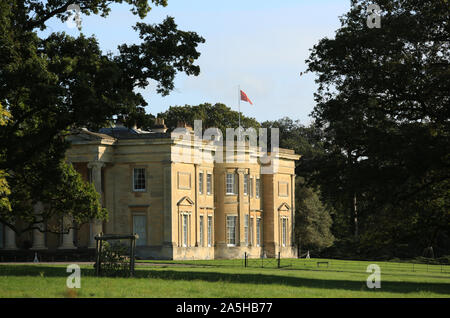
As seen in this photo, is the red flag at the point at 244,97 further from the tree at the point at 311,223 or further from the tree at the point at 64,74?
the tree at the point at 64,74

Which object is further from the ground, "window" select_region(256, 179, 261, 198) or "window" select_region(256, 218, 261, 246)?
"window" select_region(256, 179, 261, 198)

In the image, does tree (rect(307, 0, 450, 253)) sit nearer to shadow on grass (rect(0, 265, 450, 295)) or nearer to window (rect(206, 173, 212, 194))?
shadow on grass (rect(0, 265, 450, 295))

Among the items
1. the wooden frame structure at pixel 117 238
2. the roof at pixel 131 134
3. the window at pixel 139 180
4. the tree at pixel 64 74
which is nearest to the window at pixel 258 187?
the roof at pixel 131 134

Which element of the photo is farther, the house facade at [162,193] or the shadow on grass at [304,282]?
the house facade at [162,193]

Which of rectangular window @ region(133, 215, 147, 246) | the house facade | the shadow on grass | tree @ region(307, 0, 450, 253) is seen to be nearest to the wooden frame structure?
the shadow on grass

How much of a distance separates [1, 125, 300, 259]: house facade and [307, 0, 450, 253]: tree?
38610mm

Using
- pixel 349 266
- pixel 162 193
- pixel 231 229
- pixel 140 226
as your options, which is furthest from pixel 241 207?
pixel 349 266

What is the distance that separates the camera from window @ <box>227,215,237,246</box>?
86637 millimetres

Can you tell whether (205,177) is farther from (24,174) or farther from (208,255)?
(24,174)

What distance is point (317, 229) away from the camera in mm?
100250

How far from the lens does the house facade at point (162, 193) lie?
7844 centimetres

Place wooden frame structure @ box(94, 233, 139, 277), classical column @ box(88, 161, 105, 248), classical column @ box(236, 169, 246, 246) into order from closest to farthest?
wooden frame structure @ box(94, 233, 139, 277) < classical column @ box(88, 161, 105, 248) < classical column @ box(236, 169, 246, 246)

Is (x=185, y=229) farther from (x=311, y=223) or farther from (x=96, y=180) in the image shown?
(x=311, y=223)

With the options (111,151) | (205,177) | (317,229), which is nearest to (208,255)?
(205,177)
